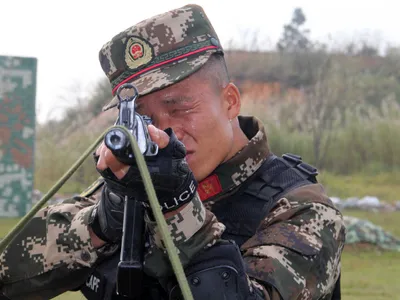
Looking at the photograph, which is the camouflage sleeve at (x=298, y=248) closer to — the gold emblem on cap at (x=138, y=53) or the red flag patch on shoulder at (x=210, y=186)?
the red flag patch on shoulder at (x=210, y=186)

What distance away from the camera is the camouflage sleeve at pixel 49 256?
82.0 inches

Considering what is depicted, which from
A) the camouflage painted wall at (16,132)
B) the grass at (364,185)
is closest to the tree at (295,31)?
the grass at (364,185)

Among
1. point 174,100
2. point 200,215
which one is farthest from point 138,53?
point 200,215

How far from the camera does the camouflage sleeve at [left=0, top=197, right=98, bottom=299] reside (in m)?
2.08

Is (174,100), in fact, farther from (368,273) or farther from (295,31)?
(295,31)

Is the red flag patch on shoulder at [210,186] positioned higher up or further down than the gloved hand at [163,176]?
further down

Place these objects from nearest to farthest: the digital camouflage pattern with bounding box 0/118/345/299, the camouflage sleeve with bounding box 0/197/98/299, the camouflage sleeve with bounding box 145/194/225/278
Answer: the camouflage sleeve with bounding box 145/194/225/278
the digital camouflage pattern with bounding box 0/118/345/299
the camouflage sleeve with bounding box 0/197/98/299

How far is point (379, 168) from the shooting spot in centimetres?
1502

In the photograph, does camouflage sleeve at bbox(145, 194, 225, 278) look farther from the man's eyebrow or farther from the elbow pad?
the man's eyebrow

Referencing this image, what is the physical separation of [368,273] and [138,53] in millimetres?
6216

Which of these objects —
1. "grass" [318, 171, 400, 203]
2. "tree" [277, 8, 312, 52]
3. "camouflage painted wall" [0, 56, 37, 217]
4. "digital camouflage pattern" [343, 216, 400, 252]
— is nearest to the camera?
"camouflage painted wall" [0, 56, 37, 217]

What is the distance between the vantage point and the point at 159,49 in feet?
7.23

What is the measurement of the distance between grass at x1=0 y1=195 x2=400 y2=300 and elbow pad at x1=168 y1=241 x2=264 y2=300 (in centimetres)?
380

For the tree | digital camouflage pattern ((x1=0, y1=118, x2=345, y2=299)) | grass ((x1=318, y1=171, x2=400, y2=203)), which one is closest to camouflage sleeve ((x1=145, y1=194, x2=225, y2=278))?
digital camouflage pattern ((x1=0, y1=118, x2=345, y2=299))
